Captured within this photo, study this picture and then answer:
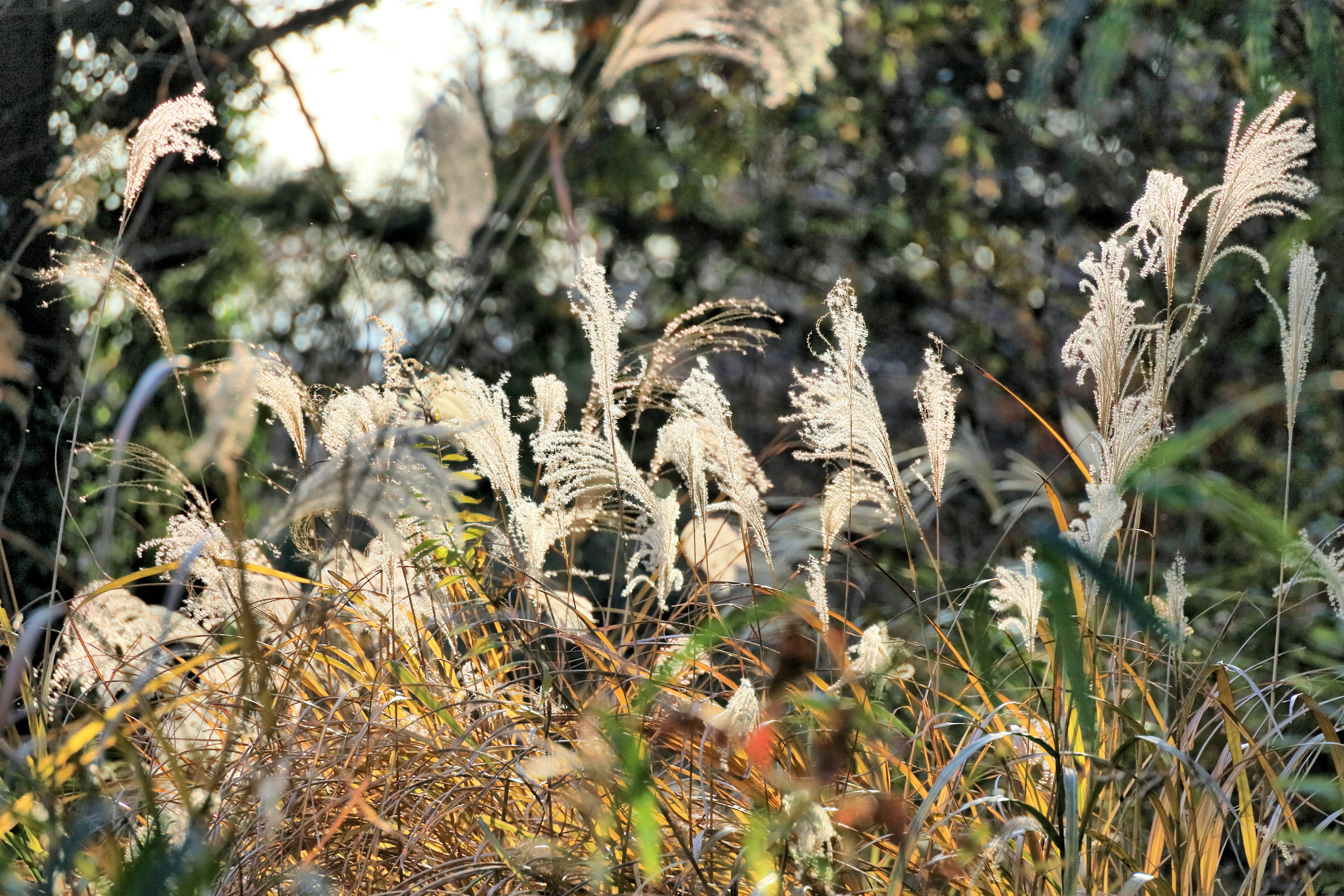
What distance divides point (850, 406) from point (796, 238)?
3.00 meters

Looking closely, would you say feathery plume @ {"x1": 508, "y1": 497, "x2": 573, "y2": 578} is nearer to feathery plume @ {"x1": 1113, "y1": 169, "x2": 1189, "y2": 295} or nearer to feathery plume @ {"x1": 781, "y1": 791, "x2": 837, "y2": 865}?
feathery plume @ {"x1": 781, "y1": 791, "x2": 837, "y2": 865}

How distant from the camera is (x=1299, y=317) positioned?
4.86 feet

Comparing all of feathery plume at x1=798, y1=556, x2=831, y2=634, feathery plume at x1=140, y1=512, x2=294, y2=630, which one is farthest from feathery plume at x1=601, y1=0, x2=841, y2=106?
feathery plume at x1=140, y1=512, x2=294, y2=630

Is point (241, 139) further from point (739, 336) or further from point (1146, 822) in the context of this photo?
point (1146, 822)

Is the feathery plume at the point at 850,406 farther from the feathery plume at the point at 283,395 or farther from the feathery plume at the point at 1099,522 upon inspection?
the feathery plume at the point at 283,395

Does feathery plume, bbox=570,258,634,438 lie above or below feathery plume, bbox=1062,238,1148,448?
below

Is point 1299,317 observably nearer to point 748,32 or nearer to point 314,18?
point 748,32

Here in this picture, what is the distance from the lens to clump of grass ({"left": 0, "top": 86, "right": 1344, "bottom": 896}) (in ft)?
3.62

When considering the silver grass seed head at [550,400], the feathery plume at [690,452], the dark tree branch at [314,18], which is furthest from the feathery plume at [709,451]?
the dark tree branch at [314,18]

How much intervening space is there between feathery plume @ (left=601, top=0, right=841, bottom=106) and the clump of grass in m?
0.30

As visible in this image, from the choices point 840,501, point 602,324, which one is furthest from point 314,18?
point 840,501

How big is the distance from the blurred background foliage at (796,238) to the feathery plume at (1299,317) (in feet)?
6.14

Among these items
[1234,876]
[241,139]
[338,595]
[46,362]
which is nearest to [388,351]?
[338,595]

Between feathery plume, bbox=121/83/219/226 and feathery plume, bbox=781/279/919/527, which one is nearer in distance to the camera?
feathery plume, bbox=781/279/919/527
